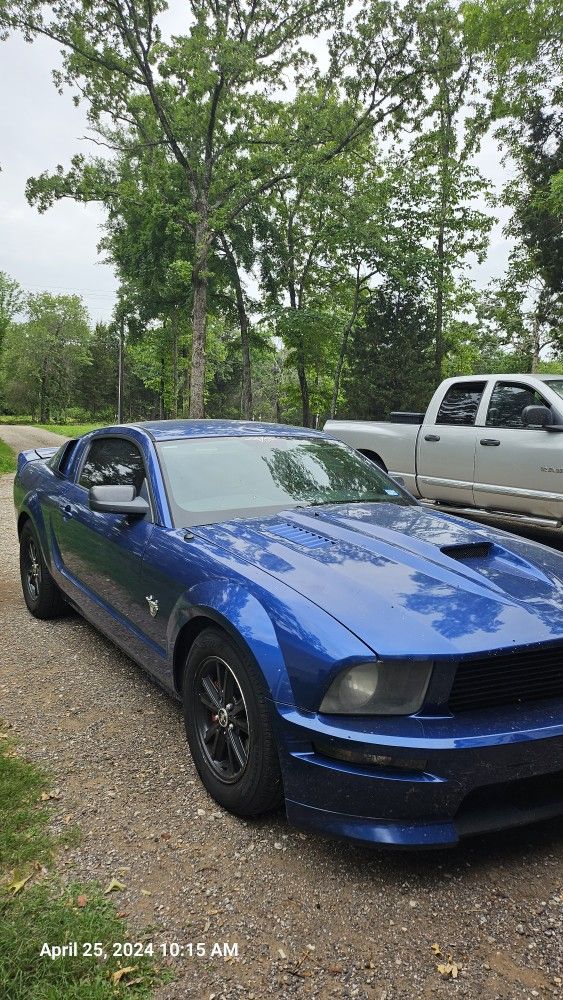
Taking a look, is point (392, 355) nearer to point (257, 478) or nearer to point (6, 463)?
point (6, 463)

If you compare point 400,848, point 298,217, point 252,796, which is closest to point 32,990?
point 252,796

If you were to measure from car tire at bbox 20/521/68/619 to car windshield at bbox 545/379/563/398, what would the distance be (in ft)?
17.2

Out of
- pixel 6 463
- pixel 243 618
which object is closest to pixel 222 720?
pixel 243 618

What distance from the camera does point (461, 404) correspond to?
7.82 metres

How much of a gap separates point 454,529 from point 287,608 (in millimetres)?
→ 1189

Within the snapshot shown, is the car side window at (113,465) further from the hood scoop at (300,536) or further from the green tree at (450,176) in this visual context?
the green tree at (450,176)

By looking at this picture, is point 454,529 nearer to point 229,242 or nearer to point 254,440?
point 254,440

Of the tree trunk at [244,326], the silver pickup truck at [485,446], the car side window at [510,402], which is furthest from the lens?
the tree trunk at [244,326]

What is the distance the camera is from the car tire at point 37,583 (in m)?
4.85

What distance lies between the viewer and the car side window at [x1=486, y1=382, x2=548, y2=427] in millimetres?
7082

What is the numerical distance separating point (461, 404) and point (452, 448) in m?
0.57

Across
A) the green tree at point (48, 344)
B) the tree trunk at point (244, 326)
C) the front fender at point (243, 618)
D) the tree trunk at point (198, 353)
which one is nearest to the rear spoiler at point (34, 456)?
the front fender at point (243, 618)

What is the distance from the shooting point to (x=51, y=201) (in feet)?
74.5

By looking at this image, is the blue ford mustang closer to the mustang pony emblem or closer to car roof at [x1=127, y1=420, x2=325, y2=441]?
the mustang pony emblem
